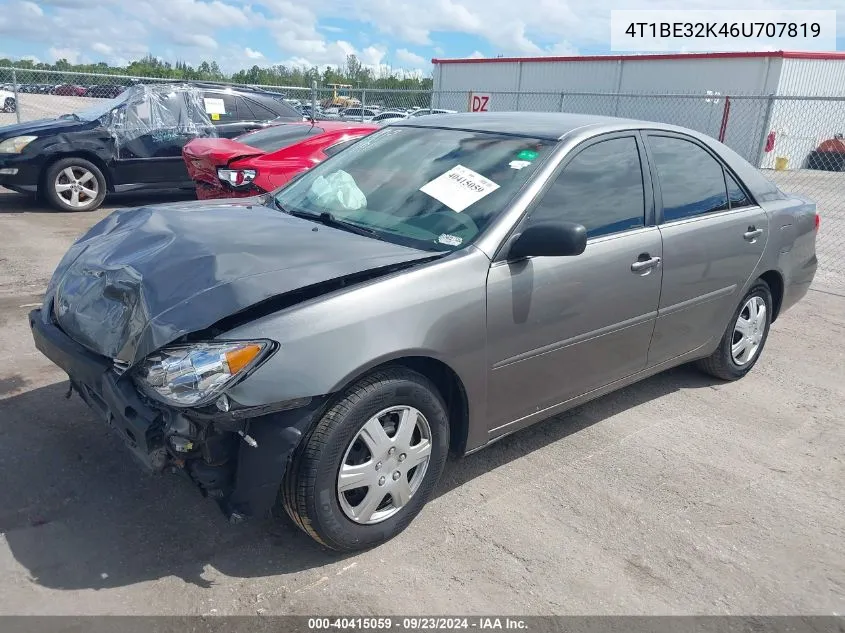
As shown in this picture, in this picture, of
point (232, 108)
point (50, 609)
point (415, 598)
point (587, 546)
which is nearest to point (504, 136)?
point (587, 546)

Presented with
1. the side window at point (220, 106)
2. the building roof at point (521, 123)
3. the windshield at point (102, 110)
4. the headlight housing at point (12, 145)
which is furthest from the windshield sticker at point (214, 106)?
the building roof at point (521, 123)

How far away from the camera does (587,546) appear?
3047 mm

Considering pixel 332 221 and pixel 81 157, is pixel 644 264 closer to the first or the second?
pixel 332 221

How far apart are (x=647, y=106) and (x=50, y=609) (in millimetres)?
27006

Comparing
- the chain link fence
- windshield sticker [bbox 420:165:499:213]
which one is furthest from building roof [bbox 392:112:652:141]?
the chain link fence

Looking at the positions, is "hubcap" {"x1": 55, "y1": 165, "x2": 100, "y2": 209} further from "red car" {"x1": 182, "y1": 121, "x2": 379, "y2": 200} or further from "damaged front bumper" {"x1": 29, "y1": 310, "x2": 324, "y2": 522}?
"damaged front bumper" {"x1": 29, "y1": 310, "x2": 324, "y2": 522}

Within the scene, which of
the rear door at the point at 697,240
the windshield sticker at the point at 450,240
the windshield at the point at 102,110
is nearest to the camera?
the windshield sticker at the point at 450,240

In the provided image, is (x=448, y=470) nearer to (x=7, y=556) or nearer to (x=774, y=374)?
(x=7, y=556)

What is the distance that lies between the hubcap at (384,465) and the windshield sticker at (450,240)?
29.6 inches

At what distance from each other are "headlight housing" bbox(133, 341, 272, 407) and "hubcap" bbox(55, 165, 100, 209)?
829cm

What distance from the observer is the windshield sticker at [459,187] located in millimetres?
3309

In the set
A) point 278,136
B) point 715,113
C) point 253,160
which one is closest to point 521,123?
point 253,160

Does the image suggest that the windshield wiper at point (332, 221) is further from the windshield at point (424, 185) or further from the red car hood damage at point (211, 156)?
the red car hood damage at point (211, 156)

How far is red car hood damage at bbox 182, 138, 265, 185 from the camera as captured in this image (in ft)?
23.8
